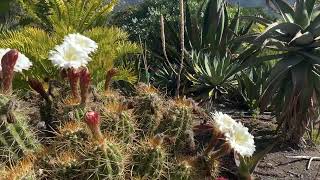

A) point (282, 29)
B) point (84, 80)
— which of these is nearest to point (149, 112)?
point (84, 80)

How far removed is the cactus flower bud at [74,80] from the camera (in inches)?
134

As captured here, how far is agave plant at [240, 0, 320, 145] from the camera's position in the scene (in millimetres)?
5027

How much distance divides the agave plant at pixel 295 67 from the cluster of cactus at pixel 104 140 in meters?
1.52

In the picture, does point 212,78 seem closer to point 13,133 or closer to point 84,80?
point 84,80

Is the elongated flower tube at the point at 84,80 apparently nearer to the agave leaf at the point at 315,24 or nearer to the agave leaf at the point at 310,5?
the agave leaf at the point at 315,24

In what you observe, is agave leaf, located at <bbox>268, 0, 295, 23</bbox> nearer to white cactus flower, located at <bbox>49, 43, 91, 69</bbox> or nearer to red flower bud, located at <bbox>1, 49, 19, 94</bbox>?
white cactus flower, located at <bbox>49, 43, 91, 69</bbox>

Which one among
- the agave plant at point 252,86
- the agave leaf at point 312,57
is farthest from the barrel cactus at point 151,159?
the agave plant at point 252,86

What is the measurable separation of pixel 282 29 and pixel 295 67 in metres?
0.36

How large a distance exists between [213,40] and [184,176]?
15.0ft

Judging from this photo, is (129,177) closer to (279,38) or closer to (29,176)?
(29,176)

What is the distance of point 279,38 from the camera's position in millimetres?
5238

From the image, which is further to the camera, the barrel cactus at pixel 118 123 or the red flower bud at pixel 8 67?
the barrel cactus at pixel 118 123

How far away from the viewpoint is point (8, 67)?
3355 mm

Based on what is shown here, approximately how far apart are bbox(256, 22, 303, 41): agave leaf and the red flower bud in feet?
7.56
